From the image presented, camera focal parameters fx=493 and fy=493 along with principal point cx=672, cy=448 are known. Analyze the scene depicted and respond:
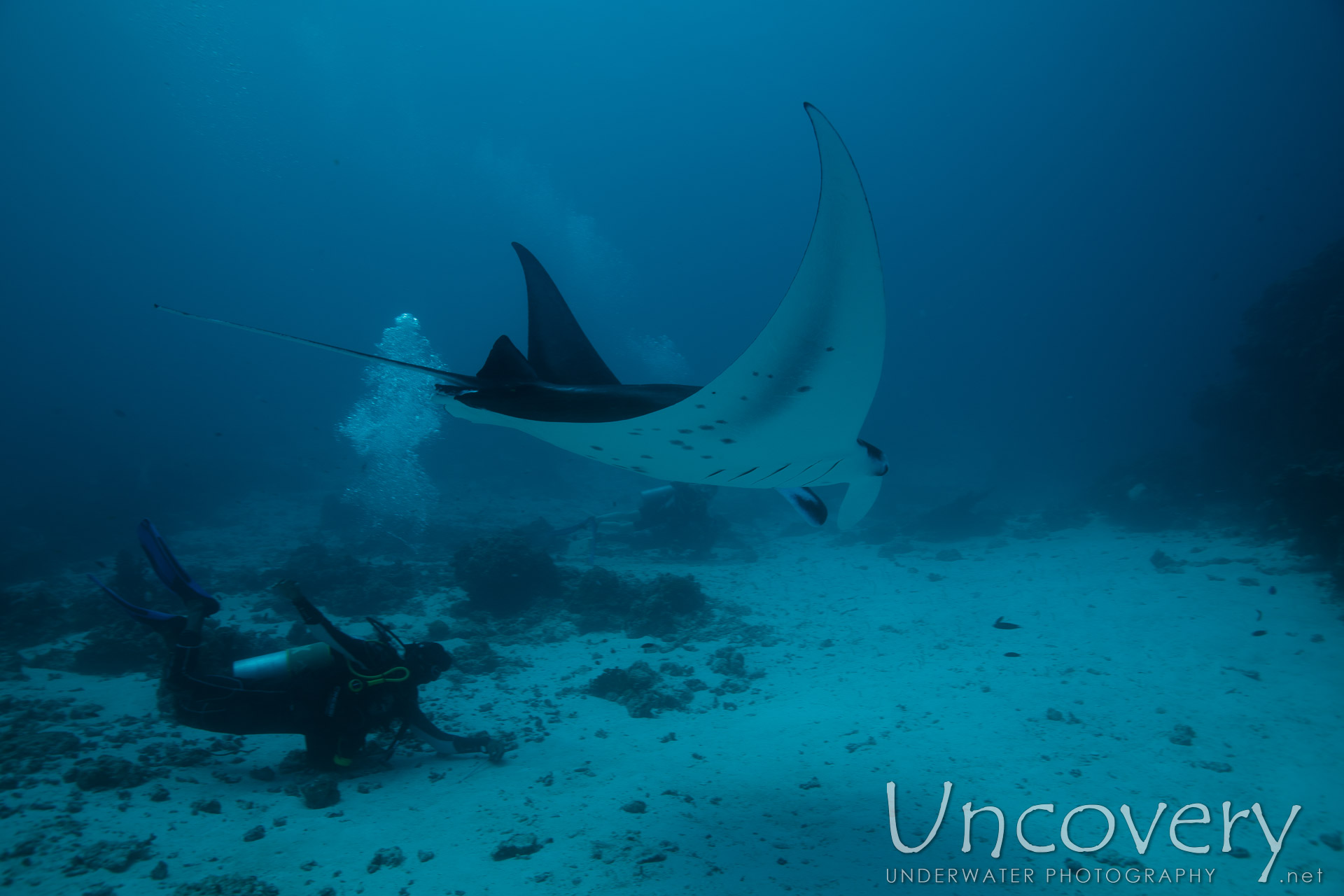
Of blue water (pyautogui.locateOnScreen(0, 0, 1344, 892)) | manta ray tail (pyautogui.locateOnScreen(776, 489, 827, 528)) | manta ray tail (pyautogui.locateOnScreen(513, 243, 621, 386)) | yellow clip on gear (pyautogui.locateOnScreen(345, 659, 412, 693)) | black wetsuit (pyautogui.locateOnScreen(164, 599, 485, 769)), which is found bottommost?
black wetsuit (pyautogui.locateOnScreen(164, 599, 485, 769))

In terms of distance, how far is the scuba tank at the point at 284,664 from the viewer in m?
3.89

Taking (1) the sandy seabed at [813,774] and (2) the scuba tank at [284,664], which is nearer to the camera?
(1) the sandy seabed at [813,774]

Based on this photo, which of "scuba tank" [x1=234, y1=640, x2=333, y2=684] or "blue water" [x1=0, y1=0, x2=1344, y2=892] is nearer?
"scuba tank" [x1=234, y1=640, x2=333, y2=684]

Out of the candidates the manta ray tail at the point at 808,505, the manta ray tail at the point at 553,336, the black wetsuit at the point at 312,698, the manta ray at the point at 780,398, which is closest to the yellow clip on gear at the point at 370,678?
the black wetsuit at the point at 312,698

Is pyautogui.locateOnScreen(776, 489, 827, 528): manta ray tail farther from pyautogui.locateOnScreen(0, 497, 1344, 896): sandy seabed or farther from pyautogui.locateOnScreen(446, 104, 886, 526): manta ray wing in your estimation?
pyautogui.locateOnScreen(0, 497, 1344, 896): sandy seabed

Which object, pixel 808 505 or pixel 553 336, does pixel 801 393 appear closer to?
pixel 808 505

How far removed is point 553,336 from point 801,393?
2753 millimetres

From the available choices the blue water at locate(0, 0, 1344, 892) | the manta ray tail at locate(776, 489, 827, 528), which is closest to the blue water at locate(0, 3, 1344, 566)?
the blue water at locate(0, 0, 1344, 892)

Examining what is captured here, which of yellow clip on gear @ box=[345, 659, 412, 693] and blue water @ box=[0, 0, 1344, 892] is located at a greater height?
blue water @ box=[0, 0, 1344, 892]

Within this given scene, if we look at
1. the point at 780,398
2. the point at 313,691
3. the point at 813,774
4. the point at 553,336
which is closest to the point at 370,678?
the point at 313,691

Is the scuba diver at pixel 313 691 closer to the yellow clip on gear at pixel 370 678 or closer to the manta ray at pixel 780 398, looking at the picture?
the yellow clip on gear at pixel 370 678

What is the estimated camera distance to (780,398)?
241 centimetres

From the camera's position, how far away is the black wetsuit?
147 inches

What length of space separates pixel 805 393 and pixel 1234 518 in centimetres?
1620
